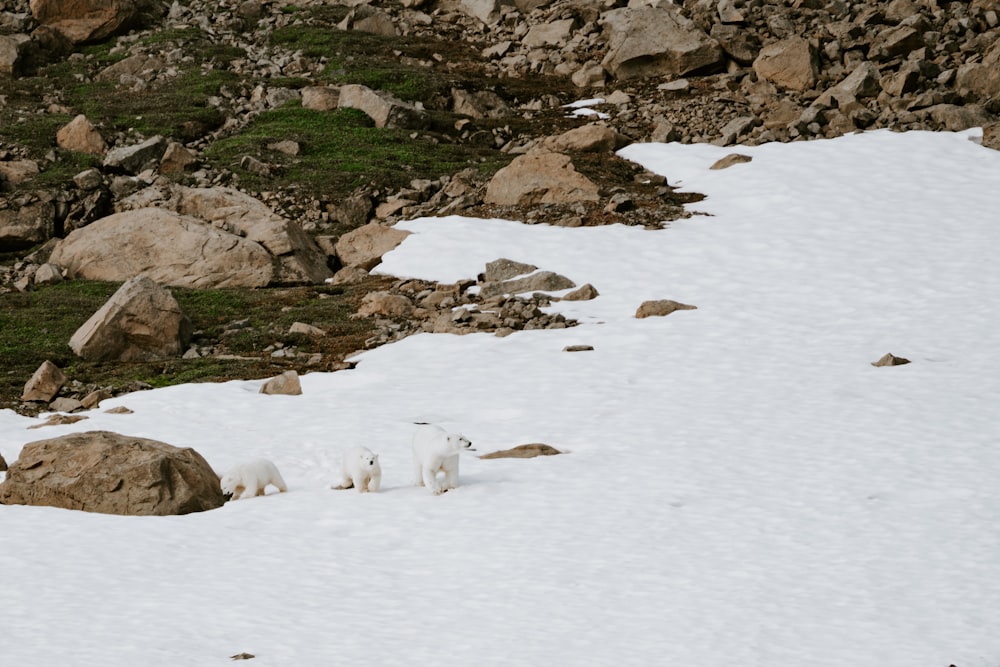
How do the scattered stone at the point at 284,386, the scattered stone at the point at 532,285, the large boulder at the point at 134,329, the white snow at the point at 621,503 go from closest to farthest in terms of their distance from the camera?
the white snow at the point at 621,503
the scattered stone at the point at 284,386
the large boulder at the point at 134,329
the scattered stone at the point at 532,285

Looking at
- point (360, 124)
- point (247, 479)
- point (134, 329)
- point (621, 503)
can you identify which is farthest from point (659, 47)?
point (247, 479)

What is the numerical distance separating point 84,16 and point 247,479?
4873 cm

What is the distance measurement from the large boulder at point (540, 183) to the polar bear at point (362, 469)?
71.5 ft

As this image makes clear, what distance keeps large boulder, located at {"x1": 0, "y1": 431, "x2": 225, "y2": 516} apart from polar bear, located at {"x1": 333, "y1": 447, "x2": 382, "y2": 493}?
2238mm

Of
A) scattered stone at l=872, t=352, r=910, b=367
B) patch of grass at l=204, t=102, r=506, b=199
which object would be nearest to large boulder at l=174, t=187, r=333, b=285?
patch of grass at l=204, t=102, r=506, b=199

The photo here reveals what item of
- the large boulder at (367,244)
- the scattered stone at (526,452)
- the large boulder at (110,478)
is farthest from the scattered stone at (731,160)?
the large boulder at (110,478)

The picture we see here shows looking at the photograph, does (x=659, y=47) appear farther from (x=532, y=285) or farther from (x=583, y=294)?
(x=583, y=294)

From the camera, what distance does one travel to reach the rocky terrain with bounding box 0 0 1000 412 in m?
31.8

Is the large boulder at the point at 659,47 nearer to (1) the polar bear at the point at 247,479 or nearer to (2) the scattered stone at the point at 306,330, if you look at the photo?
(2) the scattered stone at the point at 306,330

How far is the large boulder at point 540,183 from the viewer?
1513 inches

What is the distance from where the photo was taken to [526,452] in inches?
765

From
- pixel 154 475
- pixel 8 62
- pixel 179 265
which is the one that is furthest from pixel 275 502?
pixel 8 62

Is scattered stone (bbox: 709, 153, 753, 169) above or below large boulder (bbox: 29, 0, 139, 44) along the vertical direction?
below

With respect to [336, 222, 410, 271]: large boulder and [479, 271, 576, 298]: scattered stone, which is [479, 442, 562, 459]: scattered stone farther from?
[336, 222, 410, 271]: large boulder
